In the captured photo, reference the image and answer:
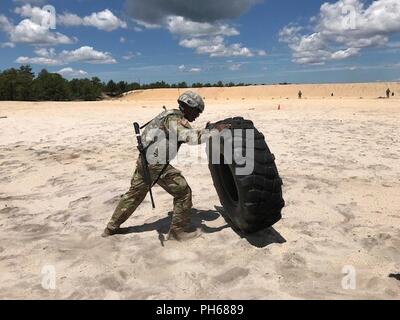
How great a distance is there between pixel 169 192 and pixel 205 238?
67cm

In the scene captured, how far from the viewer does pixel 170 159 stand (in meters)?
4.89

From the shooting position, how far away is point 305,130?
12812 mm

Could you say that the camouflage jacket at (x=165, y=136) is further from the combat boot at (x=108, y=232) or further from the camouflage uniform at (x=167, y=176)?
the combat boot at (x=108, y=232)

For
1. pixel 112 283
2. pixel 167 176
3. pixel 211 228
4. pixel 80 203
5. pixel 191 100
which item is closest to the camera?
pixel 112 283

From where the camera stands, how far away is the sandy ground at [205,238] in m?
3.92

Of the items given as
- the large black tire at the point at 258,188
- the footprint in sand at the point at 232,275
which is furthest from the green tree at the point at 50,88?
the footprint in sand at the point at 232,275

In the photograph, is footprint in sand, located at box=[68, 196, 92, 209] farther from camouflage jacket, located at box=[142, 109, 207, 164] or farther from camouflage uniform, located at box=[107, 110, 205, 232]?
camouflage jacket, located at box=[142, 109, 207, 164]

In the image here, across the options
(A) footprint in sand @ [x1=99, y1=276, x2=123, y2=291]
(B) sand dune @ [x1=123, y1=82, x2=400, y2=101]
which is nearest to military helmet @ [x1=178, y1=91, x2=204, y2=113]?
(A) footprint in sand @ [x1=99, y1=276, x2=123, y2=291]

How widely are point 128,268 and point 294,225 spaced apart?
6.86 feet

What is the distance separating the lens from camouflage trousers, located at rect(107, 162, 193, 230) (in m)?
4.95

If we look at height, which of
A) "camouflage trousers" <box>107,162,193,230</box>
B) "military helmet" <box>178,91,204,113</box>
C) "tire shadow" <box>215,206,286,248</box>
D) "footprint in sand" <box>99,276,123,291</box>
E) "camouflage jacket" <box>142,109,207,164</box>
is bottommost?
"footprint in sand" <box>99,276,123,291</box>

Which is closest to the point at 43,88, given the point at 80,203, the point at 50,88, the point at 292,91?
the point at 50,88

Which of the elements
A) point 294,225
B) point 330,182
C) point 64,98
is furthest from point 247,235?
point 64,98

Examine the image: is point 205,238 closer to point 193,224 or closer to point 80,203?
point 193,224
